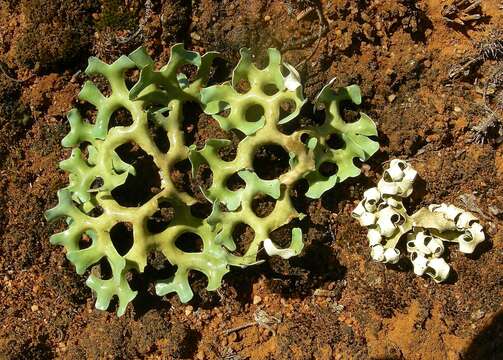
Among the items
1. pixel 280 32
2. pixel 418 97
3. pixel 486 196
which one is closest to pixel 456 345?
pixel 486 196

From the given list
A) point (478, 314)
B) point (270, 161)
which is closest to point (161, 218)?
point (270, 161)

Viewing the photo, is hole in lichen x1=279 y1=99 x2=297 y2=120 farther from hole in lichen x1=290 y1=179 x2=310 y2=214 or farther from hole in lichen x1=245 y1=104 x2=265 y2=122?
hole in lichen x1=290 y1=179 x2=310 y2=214

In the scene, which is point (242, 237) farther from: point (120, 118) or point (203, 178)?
point (120, 118)

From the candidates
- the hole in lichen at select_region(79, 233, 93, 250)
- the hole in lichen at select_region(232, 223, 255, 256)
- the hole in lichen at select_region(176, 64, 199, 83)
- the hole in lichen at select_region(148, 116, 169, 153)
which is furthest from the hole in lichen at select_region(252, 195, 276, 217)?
the hole in lichen at select_region(79, 233, 93, 250)

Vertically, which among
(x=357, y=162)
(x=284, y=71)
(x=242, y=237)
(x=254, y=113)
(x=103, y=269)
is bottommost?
(x=103, y=269)

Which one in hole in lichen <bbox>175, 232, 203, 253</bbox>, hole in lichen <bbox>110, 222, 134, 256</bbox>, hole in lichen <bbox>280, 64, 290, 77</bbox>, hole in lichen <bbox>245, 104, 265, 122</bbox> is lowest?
hole in lichen <bbox>110, 222, 134, 256</bbox>

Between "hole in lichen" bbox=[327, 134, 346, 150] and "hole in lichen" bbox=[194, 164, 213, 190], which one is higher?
"hole in lichen" bbox=[327, 134, 346, 150]

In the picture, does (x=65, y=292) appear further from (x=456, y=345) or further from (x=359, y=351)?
(x=456, y=345)
